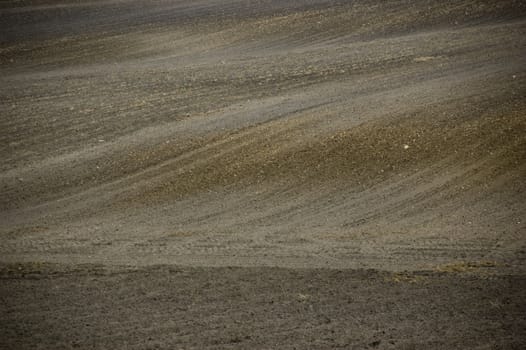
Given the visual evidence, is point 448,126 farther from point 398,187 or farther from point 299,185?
point 299,185

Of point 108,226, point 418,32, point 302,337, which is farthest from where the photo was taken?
point 418,32

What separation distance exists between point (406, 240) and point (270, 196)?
10.5 ft

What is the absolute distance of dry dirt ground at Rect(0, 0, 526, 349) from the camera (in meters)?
7.48

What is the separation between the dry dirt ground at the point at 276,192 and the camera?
295 inches

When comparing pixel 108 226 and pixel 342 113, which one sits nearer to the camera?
pixel 108 226

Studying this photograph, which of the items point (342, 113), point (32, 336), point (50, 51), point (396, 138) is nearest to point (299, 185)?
point (396, 138)

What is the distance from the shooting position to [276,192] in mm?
11516

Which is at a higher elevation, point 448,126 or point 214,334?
point 448,126

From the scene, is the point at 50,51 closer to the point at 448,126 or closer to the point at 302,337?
the point at 448,126

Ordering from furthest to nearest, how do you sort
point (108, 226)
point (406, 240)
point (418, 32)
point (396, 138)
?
point (418, 32)
point (396, 138)
point (108, 226)
point (406, 240)

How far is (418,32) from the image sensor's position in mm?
21953

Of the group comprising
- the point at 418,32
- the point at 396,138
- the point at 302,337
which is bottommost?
the point at 302,337

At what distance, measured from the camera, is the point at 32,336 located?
7.37 m

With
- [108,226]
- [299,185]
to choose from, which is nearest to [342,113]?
[299,185]
